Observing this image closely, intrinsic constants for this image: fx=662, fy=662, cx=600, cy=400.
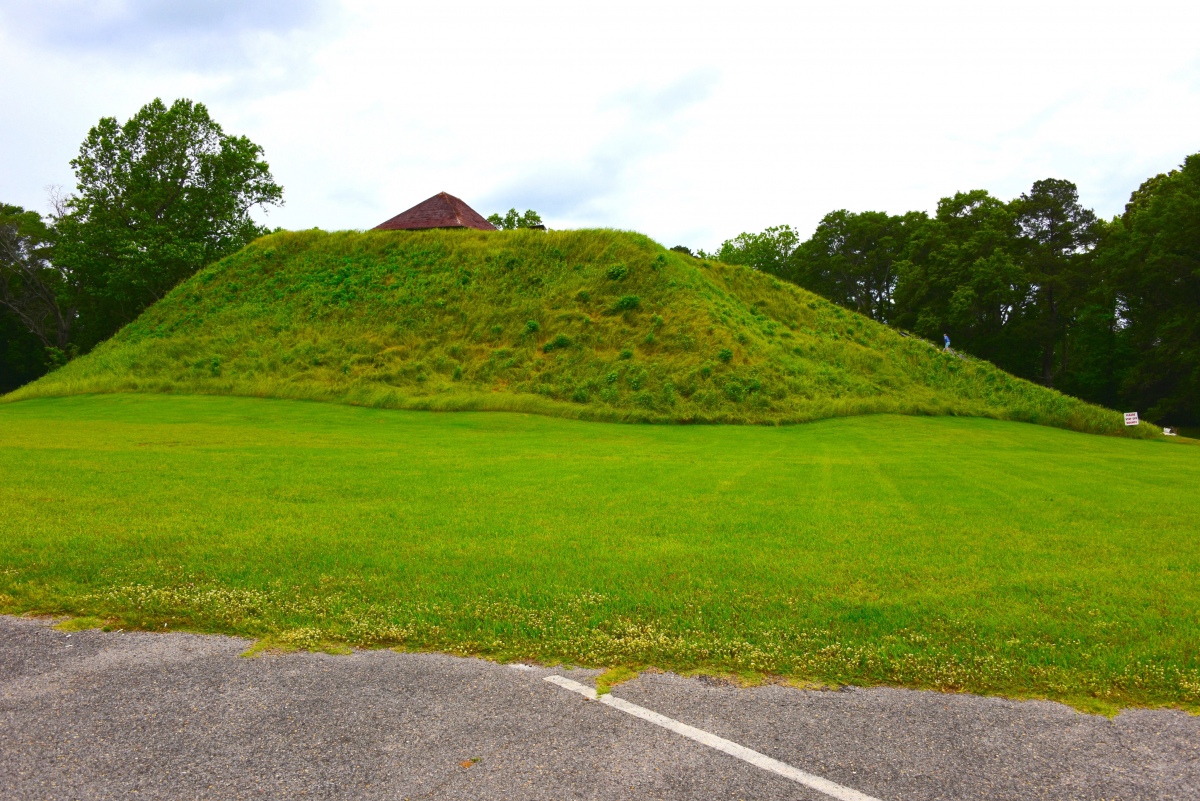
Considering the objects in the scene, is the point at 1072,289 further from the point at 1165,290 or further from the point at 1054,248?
the point at 1165,290

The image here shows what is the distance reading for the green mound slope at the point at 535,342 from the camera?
2794cm

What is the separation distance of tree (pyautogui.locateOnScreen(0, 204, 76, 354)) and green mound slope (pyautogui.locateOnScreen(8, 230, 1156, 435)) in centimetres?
2402

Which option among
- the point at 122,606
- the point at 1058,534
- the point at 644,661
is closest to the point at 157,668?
the point at 122,606

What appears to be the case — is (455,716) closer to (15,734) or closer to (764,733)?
(764,733)

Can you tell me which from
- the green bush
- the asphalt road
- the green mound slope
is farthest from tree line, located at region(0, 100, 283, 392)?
the asphalt road

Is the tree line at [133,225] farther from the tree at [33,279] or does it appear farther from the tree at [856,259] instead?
the tree at [856,259]

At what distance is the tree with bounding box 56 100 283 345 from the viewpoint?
45.2 metres

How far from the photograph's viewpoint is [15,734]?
425 centimetres

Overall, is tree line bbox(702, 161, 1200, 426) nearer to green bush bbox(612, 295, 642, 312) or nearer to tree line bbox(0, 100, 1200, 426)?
tree line bbox(0, 100, 1200, 426)

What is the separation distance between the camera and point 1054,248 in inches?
2041

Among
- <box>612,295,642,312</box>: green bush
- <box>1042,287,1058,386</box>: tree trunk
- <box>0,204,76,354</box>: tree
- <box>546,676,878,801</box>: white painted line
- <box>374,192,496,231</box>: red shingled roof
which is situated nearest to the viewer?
<box>546,676,878,801</box>: white painted line

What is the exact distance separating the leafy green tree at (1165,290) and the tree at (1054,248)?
13.0 ft

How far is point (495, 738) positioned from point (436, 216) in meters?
45.4

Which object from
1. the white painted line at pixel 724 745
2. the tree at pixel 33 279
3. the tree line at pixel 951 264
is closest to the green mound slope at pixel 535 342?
the tree line at pixel 951 264
